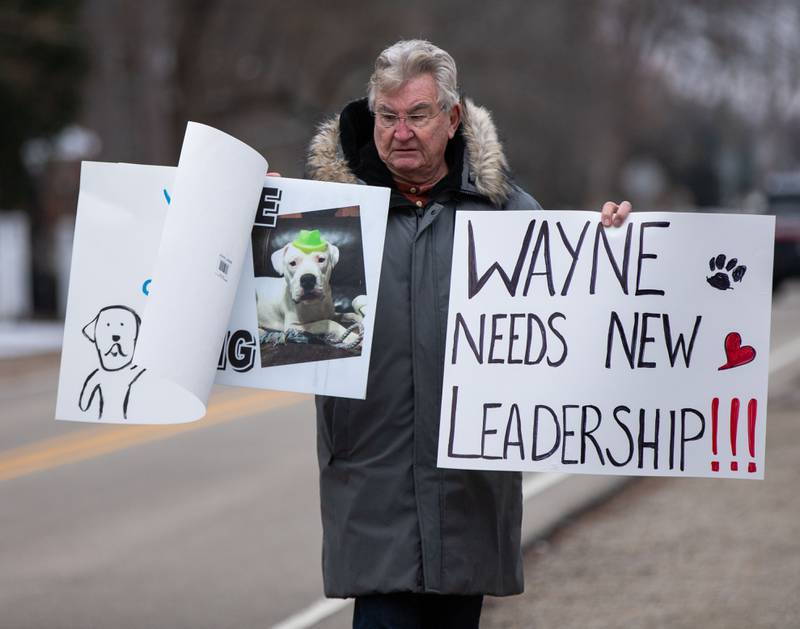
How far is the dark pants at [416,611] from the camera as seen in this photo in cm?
361

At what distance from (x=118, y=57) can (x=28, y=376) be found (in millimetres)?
12798

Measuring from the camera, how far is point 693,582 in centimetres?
625

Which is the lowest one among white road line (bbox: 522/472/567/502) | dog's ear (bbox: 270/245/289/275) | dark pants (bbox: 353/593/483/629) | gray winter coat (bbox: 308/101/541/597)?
dark pants (bbox: 353/593/483/629)

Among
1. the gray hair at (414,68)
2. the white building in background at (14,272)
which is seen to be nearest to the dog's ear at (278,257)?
the gray hair at (414,68)

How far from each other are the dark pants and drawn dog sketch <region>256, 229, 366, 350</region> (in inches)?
26.0

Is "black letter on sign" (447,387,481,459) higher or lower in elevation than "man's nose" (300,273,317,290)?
lower

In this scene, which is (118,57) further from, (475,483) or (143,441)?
(475,483)

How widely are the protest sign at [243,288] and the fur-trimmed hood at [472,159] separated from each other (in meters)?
0.07

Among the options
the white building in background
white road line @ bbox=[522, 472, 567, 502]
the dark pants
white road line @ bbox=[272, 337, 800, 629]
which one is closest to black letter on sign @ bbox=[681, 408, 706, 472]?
the dark pants

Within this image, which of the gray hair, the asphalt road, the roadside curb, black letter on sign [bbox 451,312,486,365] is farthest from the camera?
the roadside curb

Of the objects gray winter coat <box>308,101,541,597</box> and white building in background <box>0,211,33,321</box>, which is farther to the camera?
white building in background <box>0,211,33,321</box>

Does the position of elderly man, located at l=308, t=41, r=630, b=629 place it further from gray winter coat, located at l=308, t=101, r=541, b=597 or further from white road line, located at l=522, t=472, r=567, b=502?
white road line, located at l=522, t=472, r=567, b=502

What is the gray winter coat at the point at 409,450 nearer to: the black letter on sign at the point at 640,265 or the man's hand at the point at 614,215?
the man's hand at the point at 614,215

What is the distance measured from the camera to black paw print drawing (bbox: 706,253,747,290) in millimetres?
3701
